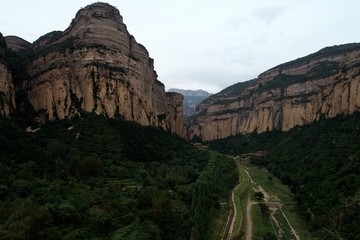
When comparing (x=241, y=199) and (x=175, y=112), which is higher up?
(x=175, y=112)

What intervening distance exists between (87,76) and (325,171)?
168 ft

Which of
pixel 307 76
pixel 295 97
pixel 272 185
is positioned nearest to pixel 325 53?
pixel 307 76

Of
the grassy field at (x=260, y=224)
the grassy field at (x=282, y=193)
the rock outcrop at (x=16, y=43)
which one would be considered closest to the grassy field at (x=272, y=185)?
the grassy field at (x=282, y=193)

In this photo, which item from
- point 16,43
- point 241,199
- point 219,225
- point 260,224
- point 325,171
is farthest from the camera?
point 16,43

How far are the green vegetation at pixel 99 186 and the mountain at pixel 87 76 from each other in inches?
229

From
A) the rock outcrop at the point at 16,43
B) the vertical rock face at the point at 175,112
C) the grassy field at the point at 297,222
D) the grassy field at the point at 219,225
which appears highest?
the rock outcrop at the point at 16,43

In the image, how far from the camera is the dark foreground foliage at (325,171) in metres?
50.9

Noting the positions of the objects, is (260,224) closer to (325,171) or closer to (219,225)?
(219,225)

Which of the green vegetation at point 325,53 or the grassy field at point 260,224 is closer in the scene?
the grassy field at point 260,224

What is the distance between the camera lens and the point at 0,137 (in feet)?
191

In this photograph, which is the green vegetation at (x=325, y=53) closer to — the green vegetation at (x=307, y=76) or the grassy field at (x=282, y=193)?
the green vegetation at (x=307, y=76)

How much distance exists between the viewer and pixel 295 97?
144 m

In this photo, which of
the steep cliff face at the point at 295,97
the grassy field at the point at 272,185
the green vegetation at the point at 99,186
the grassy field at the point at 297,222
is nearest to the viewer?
the green vegetation at the point at 99,186

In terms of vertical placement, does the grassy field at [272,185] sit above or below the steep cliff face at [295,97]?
→ below
